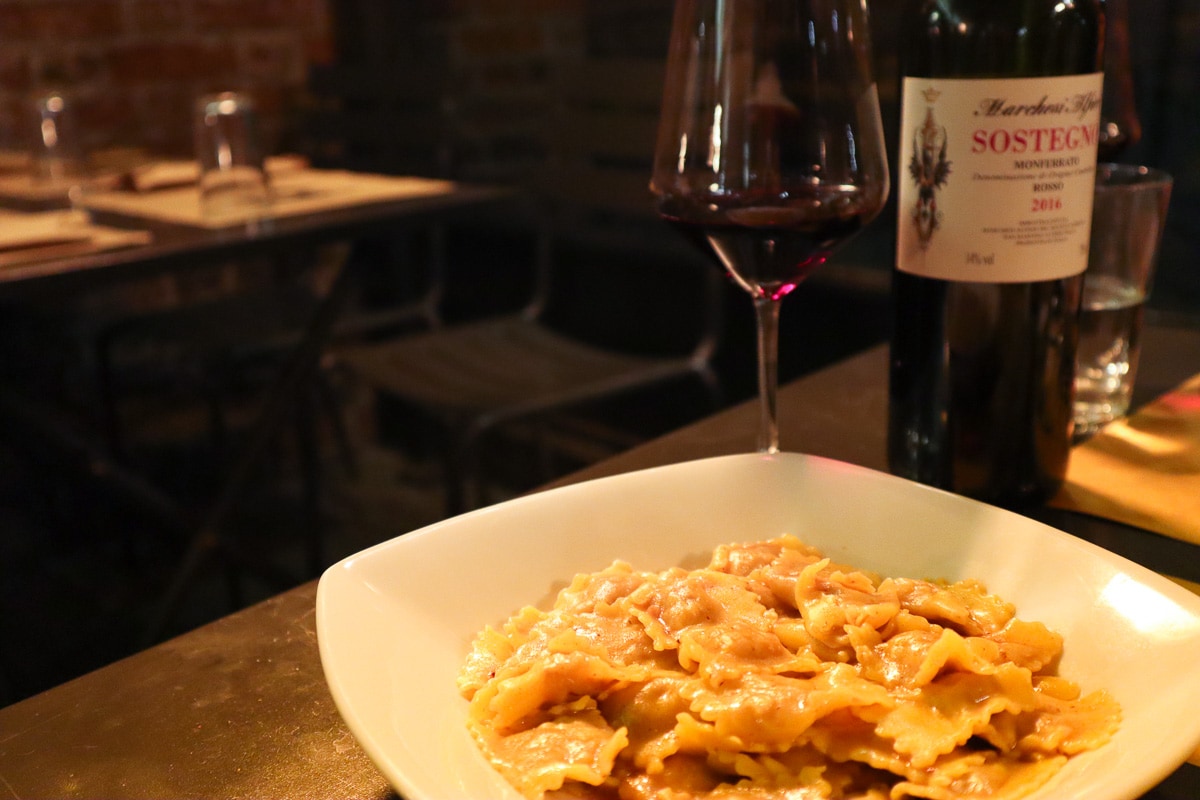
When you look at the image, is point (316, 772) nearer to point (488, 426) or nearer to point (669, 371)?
point (488, 426)

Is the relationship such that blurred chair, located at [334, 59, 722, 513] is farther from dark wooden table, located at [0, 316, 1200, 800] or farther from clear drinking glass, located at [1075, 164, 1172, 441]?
dark wooden table, located at [0, 316, 1200, 800]

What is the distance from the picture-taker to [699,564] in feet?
1.94

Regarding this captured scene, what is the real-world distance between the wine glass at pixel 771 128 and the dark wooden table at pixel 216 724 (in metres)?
0.24

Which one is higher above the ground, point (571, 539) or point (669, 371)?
point (571, 539)

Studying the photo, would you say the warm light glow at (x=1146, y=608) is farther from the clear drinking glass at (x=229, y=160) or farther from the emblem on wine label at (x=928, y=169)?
the clear drinking glass at (x=229, y=160)

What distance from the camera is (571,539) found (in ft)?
1.90

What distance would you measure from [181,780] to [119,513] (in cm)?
219

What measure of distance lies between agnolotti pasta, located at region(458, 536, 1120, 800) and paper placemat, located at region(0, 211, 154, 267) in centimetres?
111

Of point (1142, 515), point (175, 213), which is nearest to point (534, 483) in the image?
point (175, 213)

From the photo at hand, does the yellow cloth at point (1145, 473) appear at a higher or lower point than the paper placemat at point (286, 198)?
lower

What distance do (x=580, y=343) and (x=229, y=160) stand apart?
823 millimetres

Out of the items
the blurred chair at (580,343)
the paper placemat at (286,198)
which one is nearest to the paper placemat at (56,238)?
the paper placemat at (286,198)

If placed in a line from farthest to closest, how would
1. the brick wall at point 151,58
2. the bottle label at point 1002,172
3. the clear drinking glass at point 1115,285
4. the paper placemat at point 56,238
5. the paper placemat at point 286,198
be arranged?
the brick wall at point 151,58, the paper placemat at point 286,198, the paper placemat at point 56,238, the clear drinking glass at point 1115,285, the bottle label at point 1002,172

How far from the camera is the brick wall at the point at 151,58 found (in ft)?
8.23
